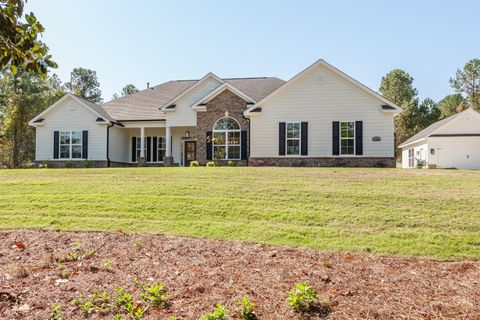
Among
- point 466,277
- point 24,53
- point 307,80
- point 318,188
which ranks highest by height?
point 307,80

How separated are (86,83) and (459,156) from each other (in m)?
52.0

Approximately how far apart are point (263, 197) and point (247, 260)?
14.1ft

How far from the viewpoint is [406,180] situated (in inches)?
442

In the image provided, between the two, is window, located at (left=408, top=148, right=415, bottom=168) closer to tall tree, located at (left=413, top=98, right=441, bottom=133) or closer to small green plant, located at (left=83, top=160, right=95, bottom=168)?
tall tree, located at (left=413, top=98, right=441, bottom=133)

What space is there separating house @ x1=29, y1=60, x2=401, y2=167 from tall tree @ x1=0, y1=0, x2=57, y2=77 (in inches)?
618

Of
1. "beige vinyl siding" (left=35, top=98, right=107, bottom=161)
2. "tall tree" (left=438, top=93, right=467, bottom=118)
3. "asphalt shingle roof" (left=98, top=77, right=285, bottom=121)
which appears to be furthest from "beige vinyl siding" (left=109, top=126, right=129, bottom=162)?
"tall tree" (left=438, top=93, right=467, bottom=118)

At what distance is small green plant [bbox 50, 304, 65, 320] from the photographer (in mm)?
3309

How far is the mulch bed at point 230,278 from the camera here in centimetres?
351

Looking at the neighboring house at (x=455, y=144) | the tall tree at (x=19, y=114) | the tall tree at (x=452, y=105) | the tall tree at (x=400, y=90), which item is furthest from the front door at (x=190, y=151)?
the tall tree at (x=452, y=105)

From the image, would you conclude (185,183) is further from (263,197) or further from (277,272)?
(277,272)

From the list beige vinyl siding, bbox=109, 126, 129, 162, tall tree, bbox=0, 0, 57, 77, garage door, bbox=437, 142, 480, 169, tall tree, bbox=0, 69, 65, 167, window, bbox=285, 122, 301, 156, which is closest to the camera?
tall tree, bbox=0, 0, 57, 77

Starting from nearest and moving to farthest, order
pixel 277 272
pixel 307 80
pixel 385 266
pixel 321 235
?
pixel 277 272 < pixel 385 266 < pixel 321 235 < pixel 307 80

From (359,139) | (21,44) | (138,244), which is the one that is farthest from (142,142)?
(21,44)

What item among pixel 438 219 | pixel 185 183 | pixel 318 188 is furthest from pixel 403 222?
pixel 185 183
